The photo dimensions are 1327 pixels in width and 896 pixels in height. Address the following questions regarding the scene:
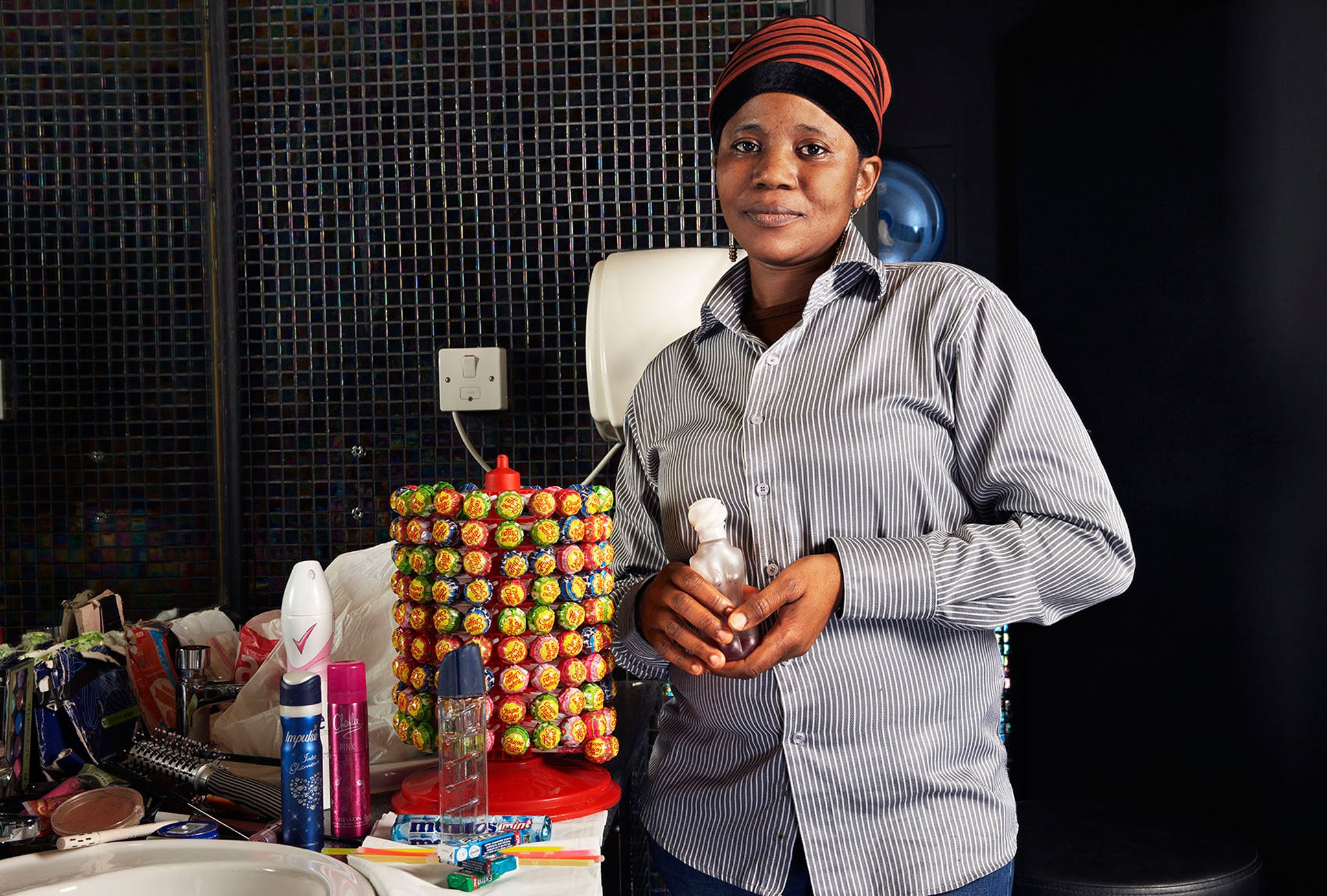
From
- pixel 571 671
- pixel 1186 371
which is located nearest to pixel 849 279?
pixel 571 671

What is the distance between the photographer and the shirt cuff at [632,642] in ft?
4.04

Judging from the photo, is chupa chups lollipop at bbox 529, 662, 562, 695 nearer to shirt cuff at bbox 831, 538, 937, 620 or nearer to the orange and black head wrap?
shirt cuff at bbox 831, 538, 937, 620

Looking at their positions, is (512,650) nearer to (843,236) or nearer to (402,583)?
(402,583)

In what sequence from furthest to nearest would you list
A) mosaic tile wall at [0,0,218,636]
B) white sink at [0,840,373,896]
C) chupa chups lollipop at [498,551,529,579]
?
mosaic tile wall at [0,0,218,636] → chupa chups lollipop at [498,551,529,579] → white sink at [0,840,373,896]

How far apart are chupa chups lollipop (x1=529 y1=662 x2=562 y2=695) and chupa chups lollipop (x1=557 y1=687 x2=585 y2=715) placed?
0.06 ft

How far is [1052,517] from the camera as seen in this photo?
41.9 inches

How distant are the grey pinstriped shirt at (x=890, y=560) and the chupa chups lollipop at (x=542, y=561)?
149mm

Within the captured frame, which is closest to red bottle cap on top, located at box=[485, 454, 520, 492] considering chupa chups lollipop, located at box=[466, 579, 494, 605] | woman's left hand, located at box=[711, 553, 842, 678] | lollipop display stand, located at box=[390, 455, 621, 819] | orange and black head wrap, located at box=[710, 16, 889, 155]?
lollipop display stand, located at box=[390, 455, 621, 819]

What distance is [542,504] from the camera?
1216mm

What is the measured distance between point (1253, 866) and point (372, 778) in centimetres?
156

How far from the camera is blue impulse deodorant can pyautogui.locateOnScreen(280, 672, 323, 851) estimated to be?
3.57ft

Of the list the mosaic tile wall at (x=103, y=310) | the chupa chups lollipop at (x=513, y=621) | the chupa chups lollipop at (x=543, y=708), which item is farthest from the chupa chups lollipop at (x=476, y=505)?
the mosaic tile wall at (x=103, y=310)

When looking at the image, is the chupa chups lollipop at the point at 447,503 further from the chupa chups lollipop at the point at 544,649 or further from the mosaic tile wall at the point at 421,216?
the mosaic tile wall at the point at 421,216

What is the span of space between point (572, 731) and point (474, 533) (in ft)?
0.82
